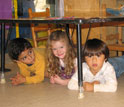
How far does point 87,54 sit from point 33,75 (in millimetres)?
734

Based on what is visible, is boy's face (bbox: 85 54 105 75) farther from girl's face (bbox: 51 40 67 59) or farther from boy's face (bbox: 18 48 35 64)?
boy's face (bbox: 18 48 35 64)

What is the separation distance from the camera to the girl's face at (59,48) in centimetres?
229

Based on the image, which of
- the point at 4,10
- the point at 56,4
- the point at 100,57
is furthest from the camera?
the point at 56,4

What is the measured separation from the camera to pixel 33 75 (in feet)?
8.95

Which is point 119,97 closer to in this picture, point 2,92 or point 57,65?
point 57,65

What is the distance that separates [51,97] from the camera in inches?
83.9

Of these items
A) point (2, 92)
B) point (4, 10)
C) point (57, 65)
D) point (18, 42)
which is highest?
point (4, 10)

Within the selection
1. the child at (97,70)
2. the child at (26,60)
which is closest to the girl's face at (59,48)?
the child at (97,70)

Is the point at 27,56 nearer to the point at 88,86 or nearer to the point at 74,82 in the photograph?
the point at 74,82

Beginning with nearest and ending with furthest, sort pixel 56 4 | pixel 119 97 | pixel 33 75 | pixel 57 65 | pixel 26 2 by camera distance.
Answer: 1. pixel 119 97
2. pixel 57 65
3. pixel 33 75
4. pixel 26 2
5. pixel 56 4

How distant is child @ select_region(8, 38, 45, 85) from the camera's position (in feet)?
8.04

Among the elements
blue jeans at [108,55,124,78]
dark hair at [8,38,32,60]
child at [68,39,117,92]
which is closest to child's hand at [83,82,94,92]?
child at [68,39,117,92]

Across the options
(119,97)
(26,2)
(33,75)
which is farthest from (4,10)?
(119,97)

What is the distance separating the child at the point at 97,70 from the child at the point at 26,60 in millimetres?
401
